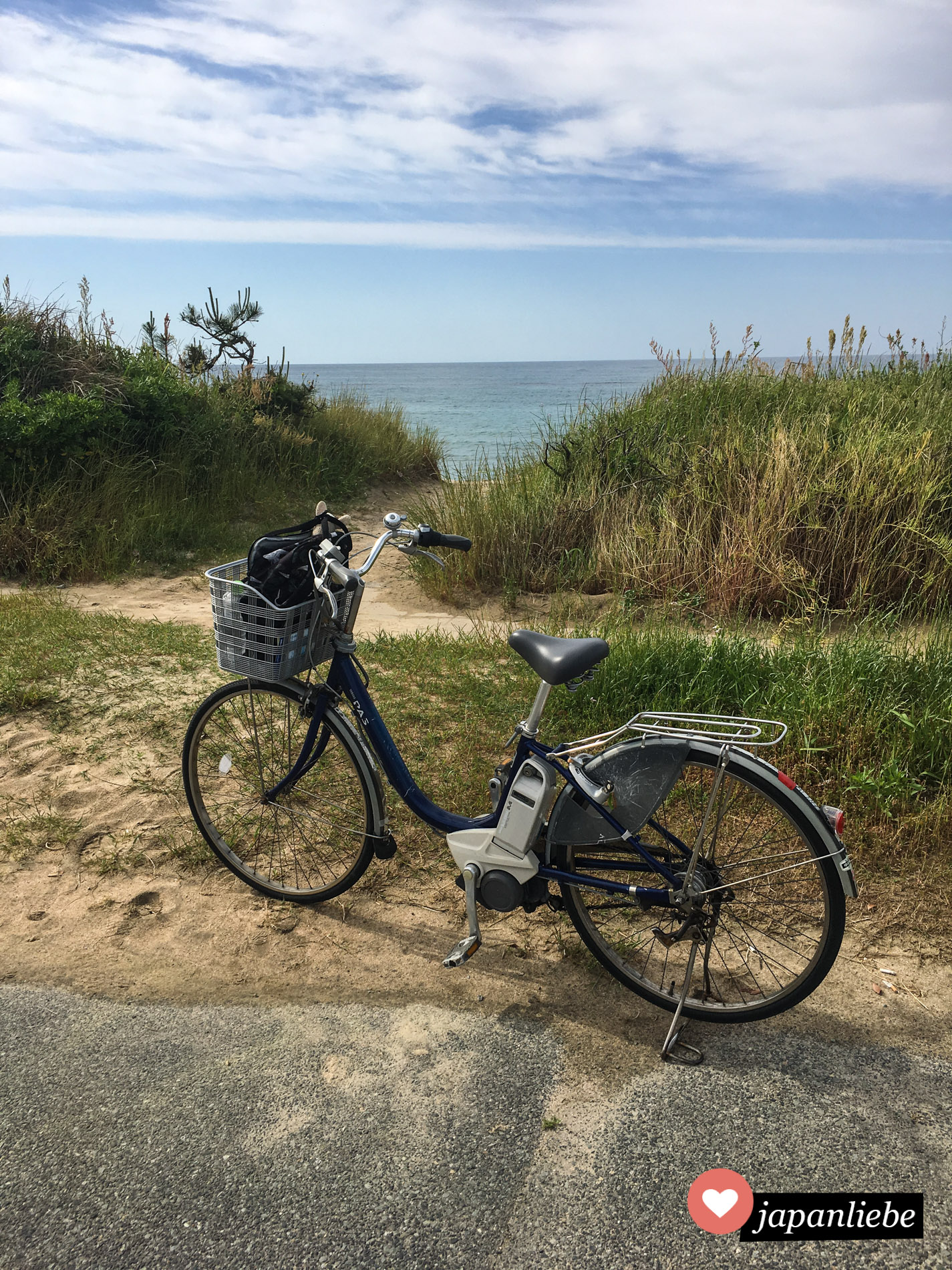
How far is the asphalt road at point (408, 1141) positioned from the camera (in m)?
2.05

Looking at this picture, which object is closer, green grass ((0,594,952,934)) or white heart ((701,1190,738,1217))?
white heart ((701,1190,738,1217))

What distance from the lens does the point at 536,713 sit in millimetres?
2764

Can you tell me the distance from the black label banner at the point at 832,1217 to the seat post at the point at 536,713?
4.50 ft

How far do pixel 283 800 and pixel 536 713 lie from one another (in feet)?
4.29

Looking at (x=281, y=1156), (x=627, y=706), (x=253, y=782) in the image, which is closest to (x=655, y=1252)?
(x=281, y=1156)

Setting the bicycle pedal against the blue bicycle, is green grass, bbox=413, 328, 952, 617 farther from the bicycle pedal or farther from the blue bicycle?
the bicycle pedal

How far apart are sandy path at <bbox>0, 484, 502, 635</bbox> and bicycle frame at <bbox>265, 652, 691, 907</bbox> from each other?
333 centimetres

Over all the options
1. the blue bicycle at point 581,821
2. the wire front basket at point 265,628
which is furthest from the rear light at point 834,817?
the wire front basket at point 265,628

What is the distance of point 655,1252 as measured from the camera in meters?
2.03

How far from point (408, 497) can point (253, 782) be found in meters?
10.3

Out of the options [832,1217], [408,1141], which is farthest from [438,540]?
[832,1217]

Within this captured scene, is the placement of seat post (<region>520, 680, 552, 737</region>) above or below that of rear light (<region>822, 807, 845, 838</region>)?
above

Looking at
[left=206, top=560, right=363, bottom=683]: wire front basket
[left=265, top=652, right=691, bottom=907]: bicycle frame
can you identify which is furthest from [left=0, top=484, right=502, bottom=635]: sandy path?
[left=206, top=560, right=363, bottom=683]: wire front basket

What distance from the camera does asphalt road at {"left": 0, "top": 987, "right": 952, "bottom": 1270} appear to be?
205 centimetres
